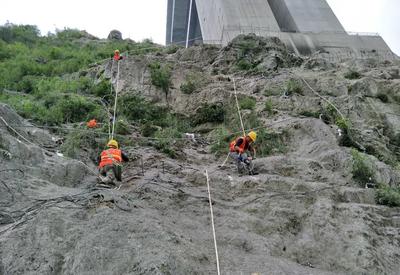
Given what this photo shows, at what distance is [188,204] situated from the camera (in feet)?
23.8

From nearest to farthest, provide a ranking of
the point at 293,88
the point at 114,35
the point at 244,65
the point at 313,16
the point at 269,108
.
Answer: the point at 269,108 < the point at 293,88 < the point at 244,65 < the point at 313,16 < the point at 114,35

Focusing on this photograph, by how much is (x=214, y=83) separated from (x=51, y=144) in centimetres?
638

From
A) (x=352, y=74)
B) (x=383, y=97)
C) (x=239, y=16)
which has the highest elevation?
(x=239, y=16)

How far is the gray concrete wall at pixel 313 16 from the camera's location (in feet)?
84.6

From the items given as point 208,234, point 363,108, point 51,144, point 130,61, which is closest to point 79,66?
point 130,61

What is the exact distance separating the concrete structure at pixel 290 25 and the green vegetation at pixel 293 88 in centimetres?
910

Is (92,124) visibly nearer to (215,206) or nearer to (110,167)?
(110,167)

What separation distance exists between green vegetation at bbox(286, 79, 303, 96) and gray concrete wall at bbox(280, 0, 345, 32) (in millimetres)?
12793

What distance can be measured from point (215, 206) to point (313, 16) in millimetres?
21965

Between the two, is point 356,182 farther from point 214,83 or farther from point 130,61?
point 130,61

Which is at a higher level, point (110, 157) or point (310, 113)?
point (310, 113)

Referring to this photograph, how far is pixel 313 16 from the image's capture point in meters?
26.9

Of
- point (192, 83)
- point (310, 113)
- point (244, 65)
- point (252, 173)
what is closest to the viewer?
point (252, 173)

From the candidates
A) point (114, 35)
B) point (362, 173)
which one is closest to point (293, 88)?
point (362, 173)
